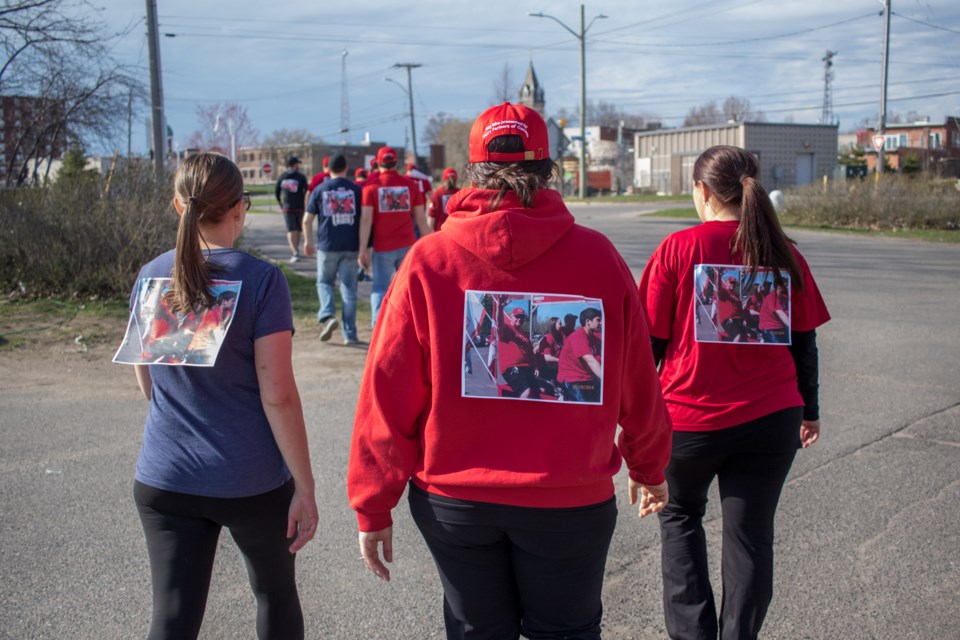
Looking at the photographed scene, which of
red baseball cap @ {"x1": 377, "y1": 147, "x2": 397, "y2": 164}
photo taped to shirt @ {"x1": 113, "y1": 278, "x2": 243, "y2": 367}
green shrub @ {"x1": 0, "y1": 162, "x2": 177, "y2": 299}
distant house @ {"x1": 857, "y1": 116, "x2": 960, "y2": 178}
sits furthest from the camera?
distant house @ {"x1": 857, "y1": 116, "x2": 960, "y2": 178}

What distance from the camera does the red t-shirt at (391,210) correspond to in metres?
8.88

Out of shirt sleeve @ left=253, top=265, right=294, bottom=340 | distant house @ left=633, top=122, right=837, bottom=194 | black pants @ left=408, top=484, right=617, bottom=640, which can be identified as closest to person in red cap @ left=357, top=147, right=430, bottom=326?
shirt sleeve @ left=253, top=265, right=294, bottom=340

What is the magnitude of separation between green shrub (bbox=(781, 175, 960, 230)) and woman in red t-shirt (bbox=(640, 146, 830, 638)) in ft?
80.9

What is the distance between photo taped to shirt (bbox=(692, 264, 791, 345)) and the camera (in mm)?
2967

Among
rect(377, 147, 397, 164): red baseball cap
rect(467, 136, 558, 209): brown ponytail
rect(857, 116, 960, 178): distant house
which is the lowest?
rect(467, 136, 558, 209): brown ponytail

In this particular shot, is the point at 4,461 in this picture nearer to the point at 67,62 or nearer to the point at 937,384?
the point at 937,384

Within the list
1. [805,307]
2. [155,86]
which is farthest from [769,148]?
[805,307]

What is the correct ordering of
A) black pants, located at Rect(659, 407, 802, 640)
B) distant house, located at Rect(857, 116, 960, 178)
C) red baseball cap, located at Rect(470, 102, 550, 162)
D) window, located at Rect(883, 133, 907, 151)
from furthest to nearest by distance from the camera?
window, located at Rect(883, 133, 907, 151)
distant house, located at Rect(857, 116, 960, 178)
black pants, located at Rect(659, 407, 802, 640)
red baseball cap, located at Rect(470, 102, 550, 162)

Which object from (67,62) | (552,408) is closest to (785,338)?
(552,408)

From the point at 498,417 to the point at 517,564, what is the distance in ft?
1.25

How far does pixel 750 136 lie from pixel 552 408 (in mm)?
57828

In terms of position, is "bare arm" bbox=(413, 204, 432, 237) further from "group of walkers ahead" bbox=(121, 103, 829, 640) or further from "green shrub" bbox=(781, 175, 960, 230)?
"green shrub" bbox=(781, 175, 960, 230)

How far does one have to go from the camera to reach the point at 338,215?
881 centimetres

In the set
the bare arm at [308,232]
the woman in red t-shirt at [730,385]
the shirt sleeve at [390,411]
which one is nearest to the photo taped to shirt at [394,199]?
the bare arm at [308,232]
